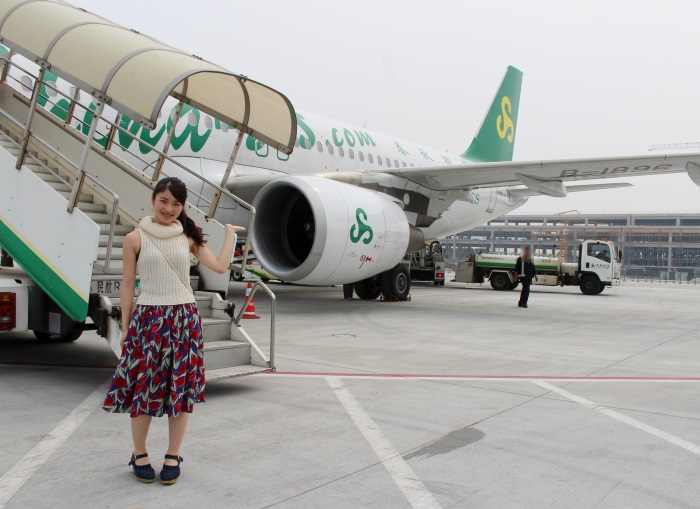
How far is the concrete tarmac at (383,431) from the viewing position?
3.03 metres

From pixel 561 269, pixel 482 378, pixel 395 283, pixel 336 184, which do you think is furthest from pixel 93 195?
pixel 561 269

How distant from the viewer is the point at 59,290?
4.97 m

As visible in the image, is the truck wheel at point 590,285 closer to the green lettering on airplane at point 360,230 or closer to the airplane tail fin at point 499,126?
the airplane tail fin at point 499,126

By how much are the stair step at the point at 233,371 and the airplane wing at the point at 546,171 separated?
311 inches

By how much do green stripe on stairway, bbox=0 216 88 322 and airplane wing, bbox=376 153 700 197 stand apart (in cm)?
797

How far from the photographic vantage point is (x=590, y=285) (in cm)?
2098

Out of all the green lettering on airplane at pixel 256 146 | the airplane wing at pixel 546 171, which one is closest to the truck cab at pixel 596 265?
the airplane wing at pixel 546 171

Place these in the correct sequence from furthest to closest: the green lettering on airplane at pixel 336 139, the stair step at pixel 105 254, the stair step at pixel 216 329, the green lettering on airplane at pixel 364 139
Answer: the green lettering on airplane at pixel 364 139 → the green lettering on airplane at pixel 336 139 → the stair step at pixel 105 254 → the stair step at pixel 216 329

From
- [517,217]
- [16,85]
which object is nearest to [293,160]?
[16,85]

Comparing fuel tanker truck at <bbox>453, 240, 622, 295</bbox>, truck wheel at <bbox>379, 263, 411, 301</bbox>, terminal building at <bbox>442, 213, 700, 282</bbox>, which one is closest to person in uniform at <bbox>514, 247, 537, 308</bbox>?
truck wheel at <bbox>379, 263, 411, 301</bbox>

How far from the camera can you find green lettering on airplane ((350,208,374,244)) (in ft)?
33.4

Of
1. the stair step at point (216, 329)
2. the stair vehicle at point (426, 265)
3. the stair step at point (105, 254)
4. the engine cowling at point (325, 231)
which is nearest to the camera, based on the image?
the stair step at point (216, 329)

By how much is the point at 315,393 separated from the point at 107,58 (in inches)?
118

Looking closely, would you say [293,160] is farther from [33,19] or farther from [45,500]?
[45,500]
